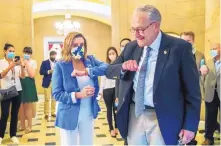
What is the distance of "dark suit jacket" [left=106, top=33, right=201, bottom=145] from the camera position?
2.00m

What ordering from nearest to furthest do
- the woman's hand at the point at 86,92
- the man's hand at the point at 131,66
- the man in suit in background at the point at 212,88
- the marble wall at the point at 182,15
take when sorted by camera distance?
1. the man's hand at the point at 131,66
2. the woman's hand at the point at 86,92
3. the man in suit in background at the point at 212,88
4. the marble wall at the point at 182,15

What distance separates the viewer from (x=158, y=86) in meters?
2.00

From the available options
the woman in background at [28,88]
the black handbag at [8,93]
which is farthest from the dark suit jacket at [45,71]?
the black handbag at [8,93]

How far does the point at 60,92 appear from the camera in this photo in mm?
2893

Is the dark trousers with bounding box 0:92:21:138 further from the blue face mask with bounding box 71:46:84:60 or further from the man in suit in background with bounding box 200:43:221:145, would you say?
the man in suit in background with bounding box 200:43:221:145

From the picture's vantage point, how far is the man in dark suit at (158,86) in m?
2.01

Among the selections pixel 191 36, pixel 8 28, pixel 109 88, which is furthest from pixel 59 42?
pixel 191 36

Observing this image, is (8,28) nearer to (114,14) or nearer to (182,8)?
(114,14)

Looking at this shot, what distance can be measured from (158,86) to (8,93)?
11.3 feet

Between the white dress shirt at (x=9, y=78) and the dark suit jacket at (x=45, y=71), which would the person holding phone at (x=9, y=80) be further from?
the dark suit jacket at (x=45, y=71)

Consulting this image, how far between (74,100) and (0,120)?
8.75ft

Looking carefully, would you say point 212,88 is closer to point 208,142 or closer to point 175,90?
point 208,142

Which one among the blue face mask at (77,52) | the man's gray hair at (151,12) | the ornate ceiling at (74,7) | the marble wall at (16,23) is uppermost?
the ornate ceiling at (74,7)

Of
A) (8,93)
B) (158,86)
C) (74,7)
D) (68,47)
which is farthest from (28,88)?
(74,7)
